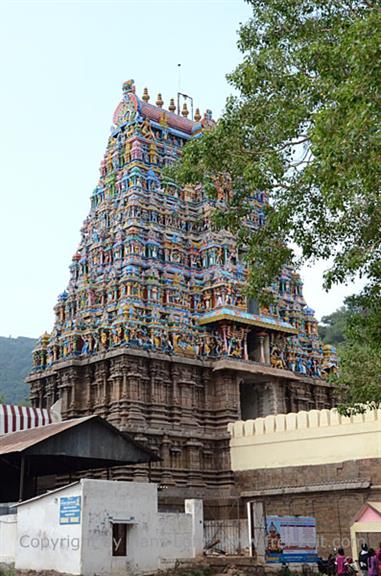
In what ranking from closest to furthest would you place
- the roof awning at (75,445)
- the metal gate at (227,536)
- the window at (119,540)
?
1. the window at (119,540)
2. the roof awning at (75,445)
3. the metal gate at (227,536)

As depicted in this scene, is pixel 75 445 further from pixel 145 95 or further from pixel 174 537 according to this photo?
pixel 145 95

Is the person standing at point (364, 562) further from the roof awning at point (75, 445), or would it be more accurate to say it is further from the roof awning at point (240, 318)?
the roof awning at point (240, 318)

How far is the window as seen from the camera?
56.9 feet

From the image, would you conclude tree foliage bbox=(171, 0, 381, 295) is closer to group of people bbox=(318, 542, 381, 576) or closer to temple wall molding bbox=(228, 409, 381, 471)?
group of people bbox=(318, 542, 381, 576)

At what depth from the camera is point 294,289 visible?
33094 millimetres

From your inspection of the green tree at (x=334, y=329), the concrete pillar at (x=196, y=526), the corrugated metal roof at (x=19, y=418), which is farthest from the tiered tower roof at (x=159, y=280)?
the green tree at (x=334, y=329)

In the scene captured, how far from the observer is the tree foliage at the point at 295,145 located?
37.3ft

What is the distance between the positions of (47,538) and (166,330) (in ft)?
38.9

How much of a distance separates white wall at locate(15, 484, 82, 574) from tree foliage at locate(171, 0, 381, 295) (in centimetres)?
678

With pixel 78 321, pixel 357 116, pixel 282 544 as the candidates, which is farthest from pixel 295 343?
pixel 357 116

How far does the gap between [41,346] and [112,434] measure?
41.9ft

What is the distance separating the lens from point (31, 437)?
19.3 metres

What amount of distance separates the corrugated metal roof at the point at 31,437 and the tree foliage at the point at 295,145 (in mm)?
6502

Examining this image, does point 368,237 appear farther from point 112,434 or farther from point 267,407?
point 267,407
